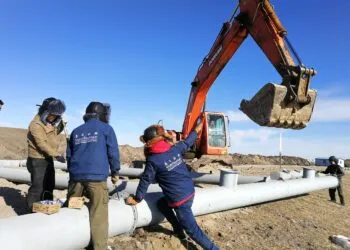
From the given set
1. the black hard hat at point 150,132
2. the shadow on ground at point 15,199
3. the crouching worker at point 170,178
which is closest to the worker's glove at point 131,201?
the crouching worker at point 170,178

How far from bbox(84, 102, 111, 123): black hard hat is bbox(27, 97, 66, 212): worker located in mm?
1170

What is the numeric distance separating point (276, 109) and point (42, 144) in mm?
4986

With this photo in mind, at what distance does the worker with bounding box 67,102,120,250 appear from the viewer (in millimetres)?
5328

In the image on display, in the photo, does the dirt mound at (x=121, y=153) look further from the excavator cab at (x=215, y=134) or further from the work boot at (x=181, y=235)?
the work boot at (x=181, y=235)

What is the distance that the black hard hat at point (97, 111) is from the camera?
220 inches

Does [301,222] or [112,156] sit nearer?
[112,156]

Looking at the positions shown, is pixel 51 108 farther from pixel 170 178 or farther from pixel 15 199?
pixel 15 199

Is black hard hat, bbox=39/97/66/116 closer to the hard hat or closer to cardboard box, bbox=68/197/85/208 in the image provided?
the hard hat

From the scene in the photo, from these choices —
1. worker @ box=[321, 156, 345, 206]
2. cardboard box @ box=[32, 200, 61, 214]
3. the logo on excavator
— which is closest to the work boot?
cardboard box @ box=[32, 200, 61, 214]

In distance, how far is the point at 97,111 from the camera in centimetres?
559

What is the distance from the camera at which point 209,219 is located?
761 centimetres

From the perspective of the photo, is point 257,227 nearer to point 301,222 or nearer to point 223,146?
point 301,222

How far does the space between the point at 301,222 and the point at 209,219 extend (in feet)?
6.68

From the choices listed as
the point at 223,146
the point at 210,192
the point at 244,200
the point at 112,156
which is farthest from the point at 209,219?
the point at 223,146
